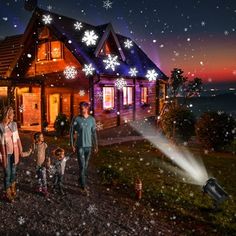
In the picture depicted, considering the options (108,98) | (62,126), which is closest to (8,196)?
(62,126)

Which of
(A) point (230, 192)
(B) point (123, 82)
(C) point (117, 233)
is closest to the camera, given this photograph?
(C) point (117, 233)

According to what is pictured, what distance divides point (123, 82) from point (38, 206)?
14.8 m

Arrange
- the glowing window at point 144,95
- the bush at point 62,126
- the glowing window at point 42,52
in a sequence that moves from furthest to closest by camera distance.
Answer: the glowing window at point 144,95
the glowing window at point 42,52
the bush at point 62,126

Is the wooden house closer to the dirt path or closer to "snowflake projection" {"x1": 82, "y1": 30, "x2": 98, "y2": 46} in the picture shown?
"snowflake projection" {"x1": 82, "y1": 30, "x2": 98, "y2": 46}

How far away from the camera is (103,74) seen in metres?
18.0

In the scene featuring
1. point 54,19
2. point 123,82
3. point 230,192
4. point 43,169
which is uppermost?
point 54,19

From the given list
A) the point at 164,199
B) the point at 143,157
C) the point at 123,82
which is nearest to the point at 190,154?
the point at 143,157

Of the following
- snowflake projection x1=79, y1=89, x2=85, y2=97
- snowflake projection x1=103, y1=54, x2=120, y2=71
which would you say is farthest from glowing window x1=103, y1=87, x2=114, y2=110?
snowflake projection x1=79, y1=89, x2=85, y2=97

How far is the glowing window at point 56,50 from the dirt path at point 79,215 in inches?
488

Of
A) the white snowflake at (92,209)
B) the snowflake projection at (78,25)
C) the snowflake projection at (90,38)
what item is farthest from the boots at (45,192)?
the snowflake projection at (78,25)

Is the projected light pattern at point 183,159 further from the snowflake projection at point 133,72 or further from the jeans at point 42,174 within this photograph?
the snowflake projection at point 133,72

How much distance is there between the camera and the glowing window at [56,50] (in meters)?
18.9

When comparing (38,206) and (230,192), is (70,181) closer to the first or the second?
(38,206)

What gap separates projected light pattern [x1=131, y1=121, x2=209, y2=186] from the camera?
920 centimetres
